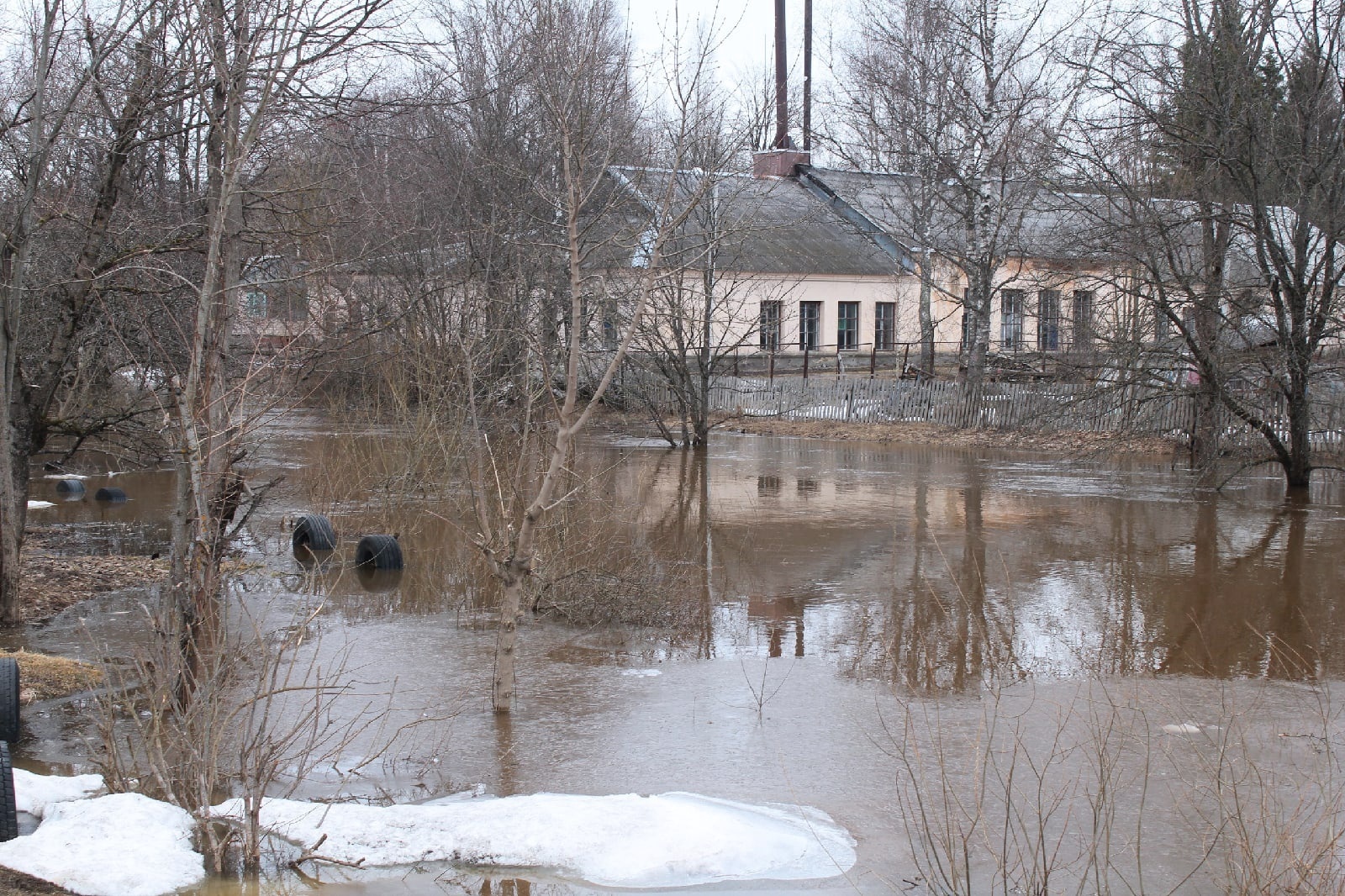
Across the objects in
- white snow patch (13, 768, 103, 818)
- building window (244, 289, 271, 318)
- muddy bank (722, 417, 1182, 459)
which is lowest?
white snow patch (13, 768, 103, 818)

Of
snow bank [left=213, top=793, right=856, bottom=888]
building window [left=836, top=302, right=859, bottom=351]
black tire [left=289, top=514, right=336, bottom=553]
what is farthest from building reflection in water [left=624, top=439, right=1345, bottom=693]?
building window [left=836, top=302, right=859, bottom=351]

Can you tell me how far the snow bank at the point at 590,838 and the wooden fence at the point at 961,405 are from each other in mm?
13561

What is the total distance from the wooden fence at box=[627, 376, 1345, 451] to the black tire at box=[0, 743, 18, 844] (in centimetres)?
1550

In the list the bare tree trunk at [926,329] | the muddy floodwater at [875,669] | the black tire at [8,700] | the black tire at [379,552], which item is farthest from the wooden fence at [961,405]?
the black tire at [8,700]

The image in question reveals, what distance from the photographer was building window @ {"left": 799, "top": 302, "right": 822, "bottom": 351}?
38062 mm

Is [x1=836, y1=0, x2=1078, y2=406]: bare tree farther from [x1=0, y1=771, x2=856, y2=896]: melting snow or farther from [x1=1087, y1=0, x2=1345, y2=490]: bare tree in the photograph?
[x1=0, y1=771, x2=856, y2=896]: melting snow

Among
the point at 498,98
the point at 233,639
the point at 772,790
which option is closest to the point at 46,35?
the point at 233,639

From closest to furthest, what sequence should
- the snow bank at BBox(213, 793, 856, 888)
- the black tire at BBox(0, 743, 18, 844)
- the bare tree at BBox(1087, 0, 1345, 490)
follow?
1. the black tire at BBox(0, 743, 18, 844)
2. the snow bank at BBox(213, 793, 856, 888)
3. the bare tree at BBox(1087, 0, 1345, 490)

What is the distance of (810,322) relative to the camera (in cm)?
3828

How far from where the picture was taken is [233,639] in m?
9.39

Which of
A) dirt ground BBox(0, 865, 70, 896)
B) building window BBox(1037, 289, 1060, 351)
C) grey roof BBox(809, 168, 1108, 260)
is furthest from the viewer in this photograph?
building window BBox(1037, 289, 1060, 351)

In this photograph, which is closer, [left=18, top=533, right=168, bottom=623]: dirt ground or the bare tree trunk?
[left=18, top=533, right=168, bottom=623]: dirt ground

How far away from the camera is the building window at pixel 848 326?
39.0m

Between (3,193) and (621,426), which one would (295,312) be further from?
(3,193)
